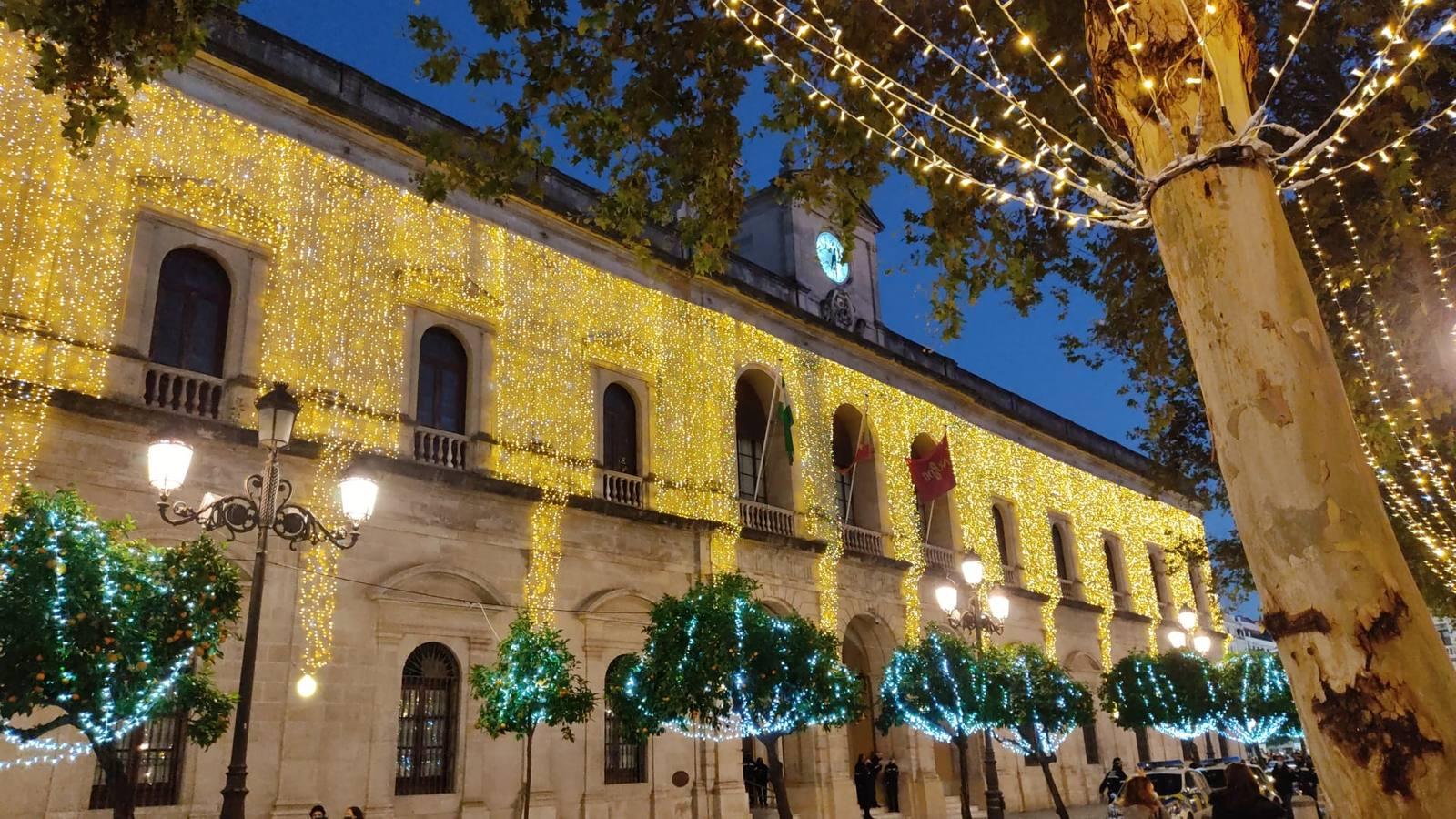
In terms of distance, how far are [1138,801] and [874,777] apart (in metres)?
12.1

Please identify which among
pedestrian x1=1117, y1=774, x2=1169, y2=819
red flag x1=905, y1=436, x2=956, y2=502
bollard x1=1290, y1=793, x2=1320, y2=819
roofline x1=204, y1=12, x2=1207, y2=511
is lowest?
bollard x1=1290, y1=793, x2=1320, y2=819

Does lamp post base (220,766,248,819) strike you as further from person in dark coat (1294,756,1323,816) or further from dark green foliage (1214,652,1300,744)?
dark green foliage (1214,652,1300,744)

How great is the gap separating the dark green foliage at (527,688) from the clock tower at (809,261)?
450 inches

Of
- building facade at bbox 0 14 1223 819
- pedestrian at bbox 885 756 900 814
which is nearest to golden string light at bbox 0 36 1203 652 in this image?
building facade at bbox 0 14 1223 819

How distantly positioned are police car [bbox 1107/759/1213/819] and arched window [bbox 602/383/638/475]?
913 cm

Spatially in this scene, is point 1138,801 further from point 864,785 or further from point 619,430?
point 864,785

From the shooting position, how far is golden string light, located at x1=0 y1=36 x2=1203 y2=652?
Result: 11.6m

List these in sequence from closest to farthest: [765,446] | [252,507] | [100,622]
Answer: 1. [100,622]
2. [252,507]
3. [765,446]

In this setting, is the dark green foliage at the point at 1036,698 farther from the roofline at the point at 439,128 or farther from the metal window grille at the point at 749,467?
the metal window grille at the point at 749,467

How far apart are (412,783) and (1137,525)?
88.9ft

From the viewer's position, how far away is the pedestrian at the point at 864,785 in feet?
64.8

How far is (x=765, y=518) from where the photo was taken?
1983cm

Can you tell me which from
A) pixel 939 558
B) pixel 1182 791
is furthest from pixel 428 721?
pixel 939 558

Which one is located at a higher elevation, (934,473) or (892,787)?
(934,473)
